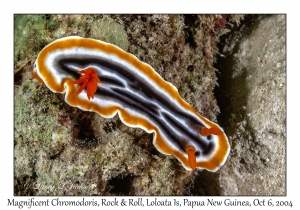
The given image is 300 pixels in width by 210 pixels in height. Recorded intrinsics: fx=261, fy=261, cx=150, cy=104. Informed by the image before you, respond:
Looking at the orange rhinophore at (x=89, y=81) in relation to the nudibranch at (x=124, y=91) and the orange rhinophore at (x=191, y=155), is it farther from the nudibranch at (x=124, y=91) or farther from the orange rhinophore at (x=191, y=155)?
the orange rhinophore at (x=191, y=155)

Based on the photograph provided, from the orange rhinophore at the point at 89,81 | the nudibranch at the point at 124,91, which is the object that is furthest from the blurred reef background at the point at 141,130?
the orange rhinophore at the point at 89,81

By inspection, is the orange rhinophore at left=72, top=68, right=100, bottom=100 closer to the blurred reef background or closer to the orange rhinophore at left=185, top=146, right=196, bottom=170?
the blurred reef background

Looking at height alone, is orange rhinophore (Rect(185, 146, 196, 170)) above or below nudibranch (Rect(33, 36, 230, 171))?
below

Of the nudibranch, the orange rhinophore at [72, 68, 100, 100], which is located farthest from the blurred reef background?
the orange rhinophore at [72, 68, 100, 100]

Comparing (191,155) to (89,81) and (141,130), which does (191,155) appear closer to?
(141,130)

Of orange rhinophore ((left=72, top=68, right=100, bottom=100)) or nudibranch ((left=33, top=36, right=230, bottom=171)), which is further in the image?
nudibranch ((left=33, top=36, right=230, bottom=171))

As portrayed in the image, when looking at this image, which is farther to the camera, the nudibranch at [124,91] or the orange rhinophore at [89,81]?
the nudibranch at [124,91]
